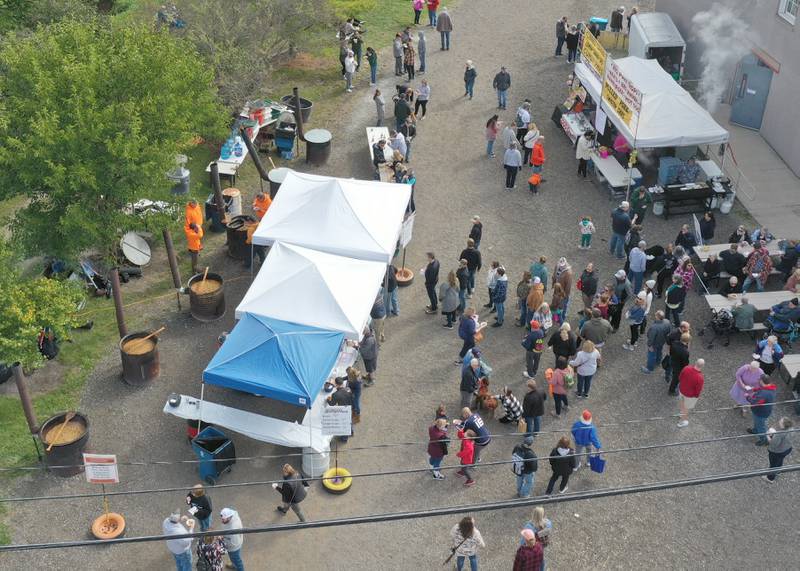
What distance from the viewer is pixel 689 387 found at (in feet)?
54.1

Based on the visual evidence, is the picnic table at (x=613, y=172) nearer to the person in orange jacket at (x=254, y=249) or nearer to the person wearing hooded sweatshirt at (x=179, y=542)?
the person in orange jacket at (x=254, y=249)

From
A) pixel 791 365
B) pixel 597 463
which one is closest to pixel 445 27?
pixel 791 365

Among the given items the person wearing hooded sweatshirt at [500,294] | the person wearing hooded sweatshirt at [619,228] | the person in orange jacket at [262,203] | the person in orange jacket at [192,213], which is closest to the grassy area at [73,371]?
the person in orange jacket at [192,213]

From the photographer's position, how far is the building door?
25359 mm

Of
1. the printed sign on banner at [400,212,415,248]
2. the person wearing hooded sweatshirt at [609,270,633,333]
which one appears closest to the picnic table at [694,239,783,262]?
the person wearing hooded sweatshirt at [609,270,633,333]

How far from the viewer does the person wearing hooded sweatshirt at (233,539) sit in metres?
13.5

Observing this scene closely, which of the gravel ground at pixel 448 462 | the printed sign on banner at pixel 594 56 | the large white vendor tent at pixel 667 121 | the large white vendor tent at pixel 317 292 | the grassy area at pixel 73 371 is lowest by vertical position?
the gravel ground at pixel 448 462

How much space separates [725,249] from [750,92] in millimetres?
7346

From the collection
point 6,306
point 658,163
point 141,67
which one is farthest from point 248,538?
point 658,163

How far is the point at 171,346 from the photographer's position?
1862 cm

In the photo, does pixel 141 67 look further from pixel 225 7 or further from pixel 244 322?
pixel 225 7

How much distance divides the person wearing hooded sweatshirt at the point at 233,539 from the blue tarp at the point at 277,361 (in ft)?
7.83

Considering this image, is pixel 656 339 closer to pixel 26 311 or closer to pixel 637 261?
pixel 637 261

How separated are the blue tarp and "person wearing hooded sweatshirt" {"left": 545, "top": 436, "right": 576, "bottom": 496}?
403 cm
